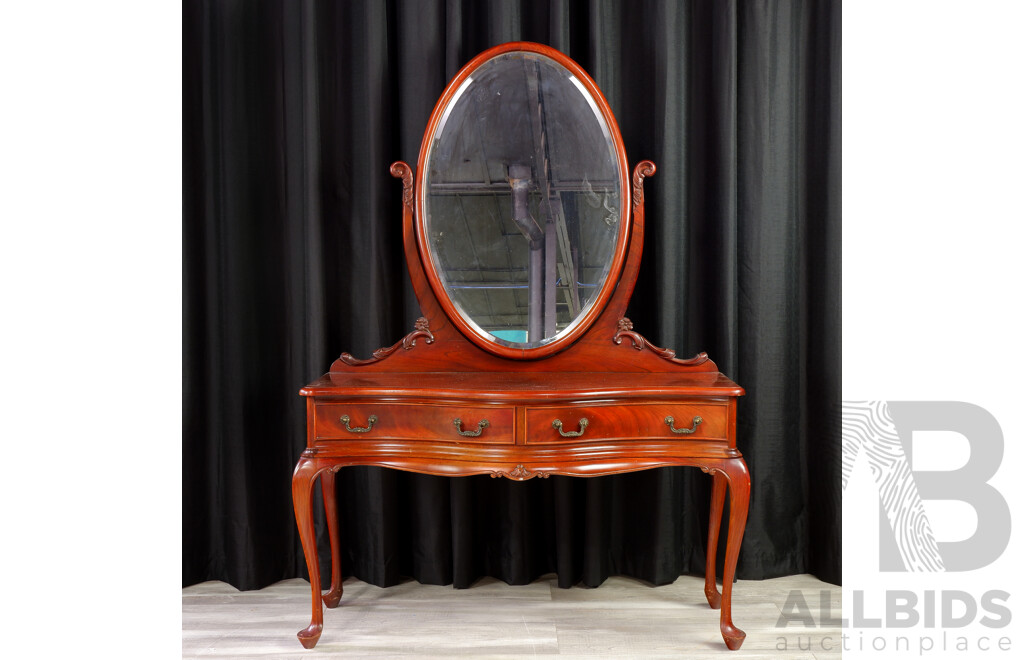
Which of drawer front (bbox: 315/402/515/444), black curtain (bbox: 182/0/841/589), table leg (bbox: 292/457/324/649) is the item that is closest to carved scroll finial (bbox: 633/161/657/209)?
black curtain (bbox: 182/0/841/589)

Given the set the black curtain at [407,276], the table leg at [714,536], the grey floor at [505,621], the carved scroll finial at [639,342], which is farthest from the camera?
the black curtain at [407,276]

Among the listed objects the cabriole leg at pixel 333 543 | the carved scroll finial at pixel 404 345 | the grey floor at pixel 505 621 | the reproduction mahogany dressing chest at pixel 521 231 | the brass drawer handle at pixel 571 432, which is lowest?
the grey floor at pixel 505 621

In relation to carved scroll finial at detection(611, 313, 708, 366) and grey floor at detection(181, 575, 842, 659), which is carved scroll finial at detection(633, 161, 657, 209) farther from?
grey floor at detection(181, 575, 842, 659)

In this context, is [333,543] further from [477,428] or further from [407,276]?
[407,276]

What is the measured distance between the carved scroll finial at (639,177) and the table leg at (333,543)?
4.52ft

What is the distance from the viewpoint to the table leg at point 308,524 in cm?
193

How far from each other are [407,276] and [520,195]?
0.53 meters

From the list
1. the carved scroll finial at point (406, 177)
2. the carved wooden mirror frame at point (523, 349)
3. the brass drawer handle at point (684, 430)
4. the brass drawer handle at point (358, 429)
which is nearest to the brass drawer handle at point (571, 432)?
the brass drawer handle at point (684, 430)

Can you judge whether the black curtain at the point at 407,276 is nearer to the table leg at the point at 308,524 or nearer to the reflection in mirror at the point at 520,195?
the reflection in mirror at the point at 520,195

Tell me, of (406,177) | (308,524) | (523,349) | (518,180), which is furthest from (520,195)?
(308,524)

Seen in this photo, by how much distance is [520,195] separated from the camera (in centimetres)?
220

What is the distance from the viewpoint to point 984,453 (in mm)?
1607
